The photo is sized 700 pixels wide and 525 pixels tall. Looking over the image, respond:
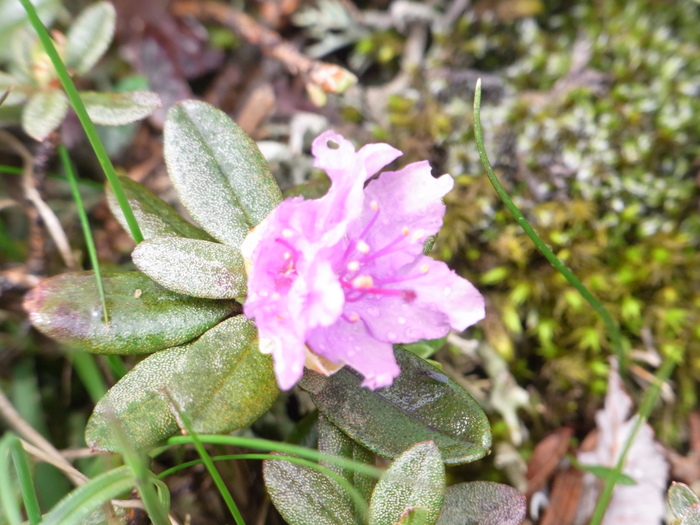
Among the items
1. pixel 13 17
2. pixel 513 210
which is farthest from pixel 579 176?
pixel 13 17

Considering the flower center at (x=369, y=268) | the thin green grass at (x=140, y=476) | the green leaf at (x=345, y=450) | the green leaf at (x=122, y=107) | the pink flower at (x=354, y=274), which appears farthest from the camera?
the green leaf at (x=122, y=107)

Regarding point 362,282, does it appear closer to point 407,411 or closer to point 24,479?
point 407,411

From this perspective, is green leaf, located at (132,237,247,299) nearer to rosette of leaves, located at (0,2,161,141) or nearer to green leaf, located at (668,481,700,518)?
rosette of leaves, located at (0,2,161,141)

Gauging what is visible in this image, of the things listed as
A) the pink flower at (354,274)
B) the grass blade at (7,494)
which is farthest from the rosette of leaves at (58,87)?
the grass blade at (7,494)

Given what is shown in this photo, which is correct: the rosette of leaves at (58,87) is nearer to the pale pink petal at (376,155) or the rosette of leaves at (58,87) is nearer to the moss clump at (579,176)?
the pale pink petal at (376,155)

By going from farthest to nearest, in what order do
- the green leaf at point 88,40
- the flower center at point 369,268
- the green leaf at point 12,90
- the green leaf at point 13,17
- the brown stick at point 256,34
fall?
the brown stick at point 256,34 < the green leaf at point 13,17 < the green leaf at point 88,40 < the green leaf at point 12,90 < the flower center at point 369,268
